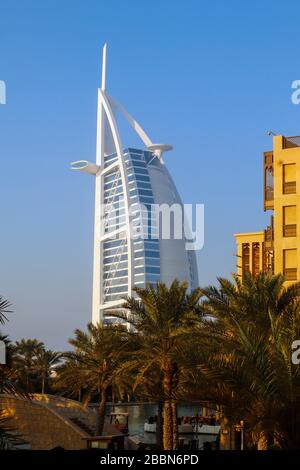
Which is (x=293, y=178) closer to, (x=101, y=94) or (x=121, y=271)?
(x=121, y=271)

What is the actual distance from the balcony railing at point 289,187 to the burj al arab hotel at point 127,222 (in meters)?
128

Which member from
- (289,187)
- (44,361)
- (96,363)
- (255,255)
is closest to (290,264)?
(289,187)

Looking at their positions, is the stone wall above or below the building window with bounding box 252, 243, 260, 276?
below

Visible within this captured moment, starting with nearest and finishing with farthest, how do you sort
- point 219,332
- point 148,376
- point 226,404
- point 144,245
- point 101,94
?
point 226,404, point 219,332, point 148,376, point 144,245, point 101,94

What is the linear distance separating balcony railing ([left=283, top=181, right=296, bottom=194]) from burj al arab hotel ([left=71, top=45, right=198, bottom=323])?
128 m

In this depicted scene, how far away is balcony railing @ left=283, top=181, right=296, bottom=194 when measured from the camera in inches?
2047

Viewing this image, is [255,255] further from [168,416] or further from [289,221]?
[168,416]

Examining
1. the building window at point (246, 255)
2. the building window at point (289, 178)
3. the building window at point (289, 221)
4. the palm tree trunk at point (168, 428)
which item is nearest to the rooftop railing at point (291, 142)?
the building window at point (289, 178)

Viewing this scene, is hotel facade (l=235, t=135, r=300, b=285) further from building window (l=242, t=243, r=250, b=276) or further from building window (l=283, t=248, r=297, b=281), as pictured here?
building window (l=242, t=243, r=250, b=276)

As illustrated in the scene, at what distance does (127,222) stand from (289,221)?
132599 millimetres

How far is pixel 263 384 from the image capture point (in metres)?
18.4

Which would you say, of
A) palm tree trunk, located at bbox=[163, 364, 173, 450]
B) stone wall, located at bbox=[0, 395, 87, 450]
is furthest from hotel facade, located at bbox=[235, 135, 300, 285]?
palm tree trunk, located at bbox=[163, 364, 173, 450]
